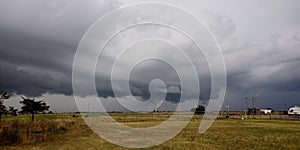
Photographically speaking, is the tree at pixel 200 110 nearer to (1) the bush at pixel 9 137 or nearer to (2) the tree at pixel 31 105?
(2) the tree at pixel 31 105

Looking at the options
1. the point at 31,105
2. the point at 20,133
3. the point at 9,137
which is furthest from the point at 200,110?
the point at 9,137

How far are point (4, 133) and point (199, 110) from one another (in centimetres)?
15714

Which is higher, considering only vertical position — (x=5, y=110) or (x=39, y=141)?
(x=5, y=110)

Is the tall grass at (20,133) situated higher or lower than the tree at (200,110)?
lower

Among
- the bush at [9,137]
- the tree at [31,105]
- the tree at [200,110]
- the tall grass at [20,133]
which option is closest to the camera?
the bush at [9,137]

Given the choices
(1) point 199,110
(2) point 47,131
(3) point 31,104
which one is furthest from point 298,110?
(2) point 47,131

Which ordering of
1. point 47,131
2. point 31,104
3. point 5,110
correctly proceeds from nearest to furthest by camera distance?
point 47,131 → point 5,110 → point 31,104

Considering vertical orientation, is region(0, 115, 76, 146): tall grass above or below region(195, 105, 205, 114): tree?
below

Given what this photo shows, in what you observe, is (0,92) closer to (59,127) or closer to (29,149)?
(59,127)

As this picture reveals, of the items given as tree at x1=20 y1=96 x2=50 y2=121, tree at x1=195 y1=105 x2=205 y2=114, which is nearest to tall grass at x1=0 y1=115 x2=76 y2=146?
tree at x1=20 y1=96 x2=50 y2=121

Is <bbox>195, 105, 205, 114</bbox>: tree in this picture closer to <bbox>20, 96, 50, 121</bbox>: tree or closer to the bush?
<bbox>20, 96, 50, 121</bbox>: tree

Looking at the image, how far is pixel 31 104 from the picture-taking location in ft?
206

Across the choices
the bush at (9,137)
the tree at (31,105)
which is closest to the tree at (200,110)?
the tree at (31,105)

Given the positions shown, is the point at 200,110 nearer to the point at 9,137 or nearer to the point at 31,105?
the point at 31,105
